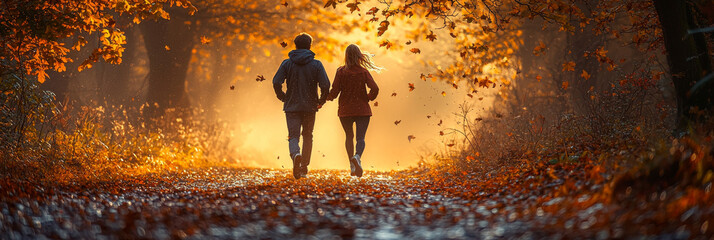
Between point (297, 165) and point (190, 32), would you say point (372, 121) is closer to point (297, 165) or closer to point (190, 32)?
point (190, 32)

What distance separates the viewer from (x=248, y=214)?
530 cm

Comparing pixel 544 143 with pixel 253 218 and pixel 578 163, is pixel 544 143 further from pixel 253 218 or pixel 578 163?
pixel 253 218

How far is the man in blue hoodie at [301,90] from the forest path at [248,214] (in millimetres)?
1916

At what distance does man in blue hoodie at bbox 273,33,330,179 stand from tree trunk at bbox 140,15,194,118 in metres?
8.52

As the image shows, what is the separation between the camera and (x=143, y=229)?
14.1 feet

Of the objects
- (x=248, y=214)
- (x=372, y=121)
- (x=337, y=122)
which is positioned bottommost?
(x=248, y=214)

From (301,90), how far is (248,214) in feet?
13.9

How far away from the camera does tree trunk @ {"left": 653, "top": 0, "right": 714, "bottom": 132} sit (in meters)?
6.74

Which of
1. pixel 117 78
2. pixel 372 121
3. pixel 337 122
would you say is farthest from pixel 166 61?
pixel 372 121

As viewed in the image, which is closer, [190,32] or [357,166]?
[357,166]

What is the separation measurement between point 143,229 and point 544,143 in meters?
6.58

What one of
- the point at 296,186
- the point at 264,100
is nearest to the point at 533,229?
the point at 296,186

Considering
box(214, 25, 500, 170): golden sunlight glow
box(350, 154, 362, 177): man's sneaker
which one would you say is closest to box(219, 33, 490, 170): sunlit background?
box(214, 25, 500, 170): golden sunlight glow

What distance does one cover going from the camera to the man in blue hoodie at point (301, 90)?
9367 mm
